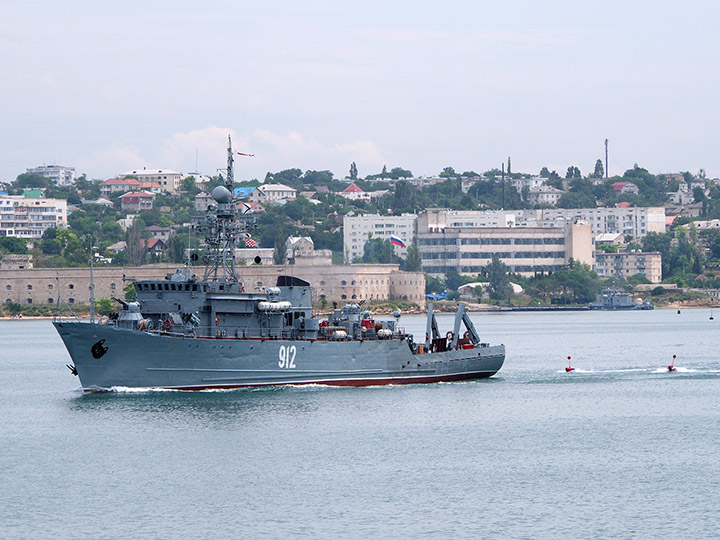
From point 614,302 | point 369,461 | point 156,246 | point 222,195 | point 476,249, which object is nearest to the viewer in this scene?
point 369,461

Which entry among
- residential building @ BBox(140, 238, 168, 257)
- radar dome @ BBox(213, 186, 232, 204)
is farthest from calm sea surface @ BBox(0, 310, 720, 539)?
residential building @ BBox(140, 238, 168, 257)

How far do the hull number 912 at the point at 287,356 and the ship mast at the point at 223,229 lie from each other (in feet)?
12.8

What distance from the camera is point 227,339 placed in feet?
161

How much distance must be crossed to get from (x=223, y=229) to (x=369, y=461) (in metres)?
17.6

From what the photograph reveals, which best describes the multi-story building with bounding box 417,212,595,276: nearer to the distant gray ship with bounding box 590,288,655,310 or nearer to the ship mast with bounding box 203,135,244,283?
the distant gray ship with bounding box 590,288,655,310

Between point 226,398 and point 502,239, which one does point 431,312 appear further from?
point 502,239

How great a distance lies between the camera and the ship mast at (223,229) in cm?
5250

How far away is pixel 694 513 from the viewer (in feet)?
104

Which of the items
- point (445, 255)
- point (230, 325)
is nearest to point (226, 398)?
point (230, 325)

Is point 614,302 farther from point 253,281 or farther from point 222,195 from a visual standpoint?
point 222,195

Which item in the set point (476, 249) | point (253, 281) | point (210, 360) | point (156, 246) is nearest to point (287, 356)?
point (210, 360)

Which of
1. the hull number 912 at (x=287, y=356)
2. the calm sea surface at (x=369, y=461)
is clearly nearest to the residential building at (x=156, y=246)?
the calm sea surface at (x=369, y=461)

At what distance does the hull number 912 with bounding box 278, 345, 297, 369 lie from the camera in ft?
166

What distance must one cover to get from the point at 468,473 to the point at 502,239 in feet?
538
